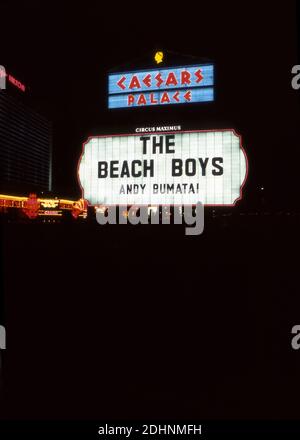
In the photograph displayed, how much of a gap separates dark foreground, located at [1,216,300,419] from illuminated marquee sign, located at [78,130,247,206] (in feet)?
3.98

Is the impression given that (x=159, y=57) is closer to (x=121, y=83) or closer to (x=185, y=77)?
(x=185, y=77)

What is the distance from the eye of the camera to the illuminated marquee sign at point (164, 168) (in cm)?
820

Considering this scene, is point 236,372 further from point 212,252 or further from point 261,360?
point 212,252

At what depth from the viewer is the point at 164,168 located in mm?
8625

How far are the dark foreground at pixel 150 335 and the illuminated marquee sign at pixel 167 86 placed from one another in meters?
2.79

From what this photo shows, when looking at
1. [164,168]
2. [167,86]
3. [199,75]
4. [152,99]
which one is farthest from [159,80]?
[164,168]

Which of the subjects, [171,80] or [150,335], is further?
[171,80]

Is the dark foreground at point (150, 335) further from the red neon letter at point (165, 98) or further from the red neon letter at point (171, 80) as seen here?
the red neon letter at point (171, 80)

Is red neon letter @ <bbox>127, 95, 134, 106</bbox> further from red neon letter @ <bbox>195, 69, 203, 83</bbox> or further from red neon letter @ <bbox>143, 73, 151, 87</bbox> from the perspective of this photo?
red neon letter @ <bbox>195, 69, 203, 83</bbox>

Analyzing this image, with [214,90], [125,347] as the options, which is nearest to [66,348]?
[125,347]

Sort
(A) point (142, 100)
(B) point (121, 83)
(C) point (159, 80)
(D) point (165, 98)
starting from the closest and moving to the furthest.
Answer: (D) point (165, 98), (C) point (159, 80), (A) point (142, 100), (B) point (121, 83)

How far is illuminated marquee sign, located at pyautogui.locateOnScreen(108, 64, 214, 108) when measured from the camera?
856 centimetres

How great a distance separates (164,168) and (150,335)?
14.1ft

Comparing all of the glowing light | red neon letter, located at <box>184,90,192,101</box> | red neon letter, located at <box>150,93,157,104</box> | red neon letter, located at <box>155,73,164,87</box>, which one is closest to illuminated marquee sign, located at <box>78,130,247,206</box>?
red neon letter, located at <box>150,93,157,104</box>
